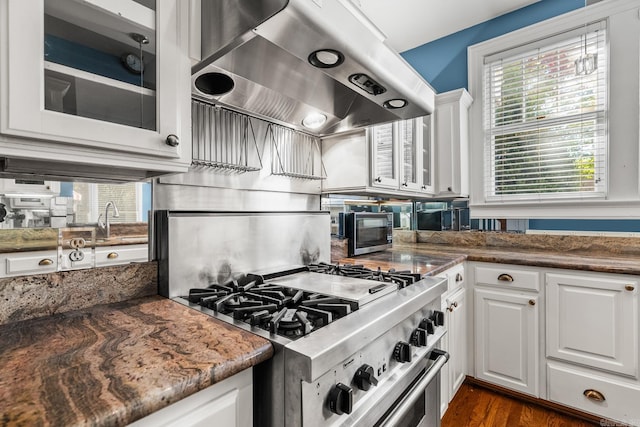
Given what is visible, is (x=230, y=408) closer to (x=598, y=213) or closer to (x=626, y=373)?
(x=626, y=373)

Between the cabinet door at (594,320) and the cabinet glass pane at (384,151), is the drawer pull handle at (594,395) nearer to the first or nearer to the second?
the cabinet door at (594,320)

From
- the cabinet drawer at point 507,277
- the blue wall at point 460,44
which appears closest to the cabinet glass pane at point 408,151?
the cabinet drawer at point 507,277

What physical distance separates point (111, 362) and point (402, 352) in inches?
31.6

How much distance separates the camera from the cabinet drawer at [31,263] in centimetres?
89

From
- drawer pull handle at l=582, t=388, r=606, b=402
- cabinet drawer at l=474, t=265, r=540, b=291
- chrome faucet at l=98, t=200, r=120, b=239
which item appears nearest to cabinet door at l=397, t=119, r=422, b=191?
cabinet drawer at l=474, t=265, r=540, b=291

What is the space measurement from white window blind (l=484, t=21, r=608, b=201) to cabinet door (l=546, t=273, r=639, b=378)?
896 mm

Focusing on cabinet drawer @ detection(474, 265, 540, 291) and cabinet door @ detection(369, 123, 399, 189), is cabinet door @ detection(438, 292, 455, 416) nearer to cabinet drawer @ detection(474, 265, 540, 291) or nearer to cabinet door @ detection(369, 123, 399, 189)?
cabinet drawer @ detection(474, 265, 540, 291)

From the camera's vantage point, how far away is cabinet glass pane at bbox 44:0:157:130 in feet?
2.29

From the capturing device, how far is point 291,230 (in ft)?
5.26

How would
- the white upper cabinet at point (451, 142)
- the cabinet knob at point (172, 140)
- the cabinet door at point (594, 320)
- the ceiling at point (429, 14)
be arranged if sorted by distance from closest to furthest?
the cabinet knob at point (172, 140) → the cabinet door at point (594, 320) → the ceiling at point (429, 14) → the white upper cabinet at point (451, 142)

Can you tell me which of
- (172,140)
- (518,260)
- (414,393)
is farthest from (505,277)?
(172,140)

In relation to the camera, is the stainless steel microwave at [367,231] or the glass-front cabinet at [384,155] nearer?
the glass-front cabinet at [384,155]

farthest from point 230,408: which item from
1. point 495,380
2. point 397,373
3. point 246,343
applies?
point 495,380

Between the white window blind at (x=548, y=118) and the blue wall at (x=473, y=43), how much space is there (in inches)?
7.7
